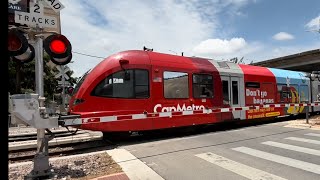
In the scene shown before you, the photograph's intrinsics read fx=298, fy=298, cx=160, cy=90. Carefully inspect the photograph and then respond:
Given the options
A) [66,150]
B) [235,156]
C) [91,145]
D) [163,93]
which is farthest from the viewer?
[163,93]

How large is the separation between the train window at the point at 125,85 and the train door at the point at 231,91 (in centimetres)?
419

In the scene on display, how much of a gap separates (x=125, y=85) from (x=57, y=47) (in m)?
4.12

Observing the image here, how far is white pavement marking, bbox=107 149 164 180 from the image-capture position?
5.64 m

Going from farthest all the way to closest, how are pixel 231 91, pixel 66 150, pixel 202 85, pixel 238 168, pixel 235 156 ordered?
pixel 231 91
pixel 202 85
pixel 66 150
pixel 235 156
pixel 238 168

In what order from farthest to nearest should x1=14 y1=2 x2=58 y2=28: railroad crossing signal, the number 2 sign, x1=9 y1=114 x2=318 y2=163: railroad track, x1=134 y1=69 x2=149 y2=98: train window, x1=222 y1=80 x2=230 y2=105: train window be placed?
x1=222 y1=80 x2=230 y2=105: train window, x1=134 y1=69 x2=149 y2=98: train window, x1=9 y1=114 x2=318 y2=163: railroad track, the number 2 sign, x1=14 y1=2 x2=58 y2=28: railroad crossing signal

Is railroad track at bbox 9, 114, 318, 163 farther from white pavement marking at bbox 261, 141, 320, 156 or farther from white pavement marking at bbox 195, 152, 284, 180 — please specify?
white pavement marking at bbox 261, 141, 320, 156

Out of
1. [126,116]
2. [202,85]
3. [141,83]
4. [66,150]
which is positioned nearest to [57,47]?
[126,116]

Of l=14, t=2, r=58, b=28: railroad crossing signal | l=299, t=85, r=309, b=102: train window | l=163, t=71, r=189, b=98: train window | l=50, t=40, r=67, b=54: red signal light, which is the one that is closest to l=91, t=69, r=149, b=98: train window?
l=163, t=71, r=189, b=98: train window

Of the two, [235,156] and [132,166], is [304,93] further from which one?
[132,166]

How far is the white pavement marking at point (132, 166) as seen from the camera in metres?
5.64

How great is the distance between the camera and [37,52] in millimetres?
5754

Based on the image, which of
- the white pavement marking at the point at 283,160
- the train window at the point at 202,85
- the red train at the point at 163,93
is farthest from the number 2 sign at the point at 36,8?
the train window at the point at 202,85

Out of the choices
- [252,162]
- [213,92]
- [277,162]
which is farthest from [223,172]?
[213,92]

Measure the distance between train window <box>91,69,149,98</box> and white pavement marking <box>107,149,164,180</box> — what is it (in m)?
2.19
